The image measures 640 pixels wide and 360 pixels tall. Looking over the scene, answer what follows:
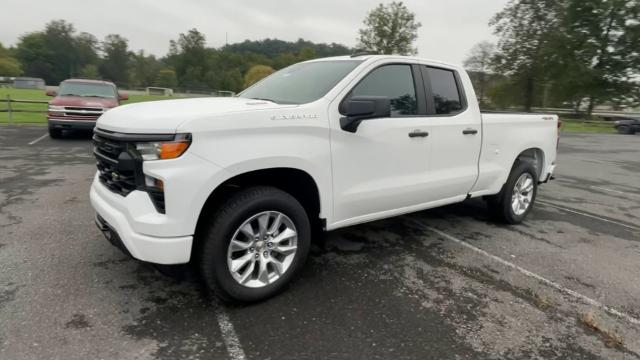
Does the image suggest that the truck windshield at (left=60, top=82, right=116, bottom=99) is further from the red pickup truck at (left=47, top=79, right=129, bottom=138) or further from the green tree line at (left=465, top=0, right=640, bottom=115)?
the green tree line at (left=465, top=0, right=640, bottom=115)

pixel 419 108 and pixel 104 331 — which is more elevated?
pixel 419 108

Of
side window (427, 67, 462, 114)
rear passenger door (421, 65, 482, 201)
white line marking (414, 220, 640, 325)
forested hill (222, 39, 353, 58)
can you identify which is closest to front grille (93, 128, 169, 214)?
rear passenger door (421, 65, 482, 201)

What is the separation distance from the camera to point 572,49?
121 ft

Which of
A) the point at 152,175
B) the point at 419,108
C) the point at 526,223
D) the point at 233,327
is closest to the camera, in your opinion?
the point at 152,175

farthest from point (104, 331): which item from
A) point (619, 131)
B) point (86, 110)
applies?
point (619, 131)

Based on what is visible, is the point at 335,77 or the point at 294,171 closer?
the point at 294,171

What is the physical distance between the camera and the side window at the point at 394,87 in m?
3.57

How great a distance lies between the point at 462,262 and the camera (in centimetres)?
401

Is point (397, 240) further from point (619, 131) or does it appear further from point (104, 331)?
point (619, 131)

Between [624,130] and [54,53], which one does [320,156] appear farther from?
[54,53]

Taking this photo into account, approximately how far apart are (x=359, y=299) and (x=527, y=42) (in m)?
40.6

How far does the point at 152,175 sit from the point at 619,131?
3484cm

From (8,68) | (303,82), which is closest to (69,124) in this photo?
(303,82)

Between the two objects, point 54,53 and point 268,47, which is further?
point 268,47
